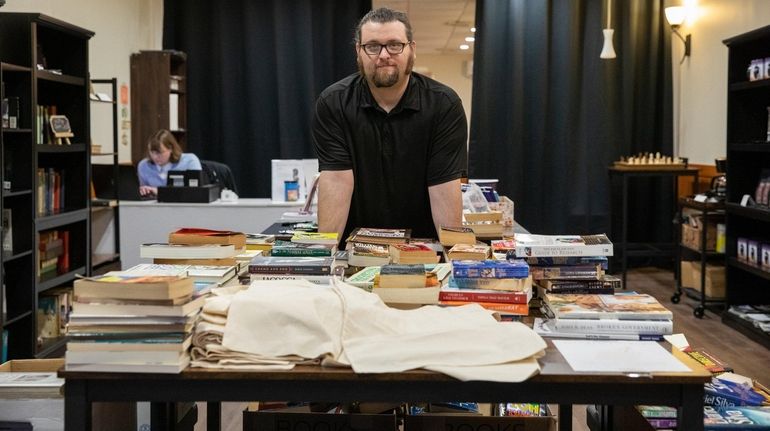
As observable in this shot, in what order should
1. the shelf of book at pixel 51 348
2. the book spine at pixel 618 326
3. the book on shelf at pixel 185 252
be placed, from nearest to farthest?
1. the book spine at pixel 618 326
2. the book on shelf at pixel 185 252
3. the shelf of book at pixel 51 348

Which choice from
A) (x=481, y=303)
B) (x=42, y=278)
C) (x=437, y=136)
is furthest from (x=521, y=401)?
(x=42, y=278)

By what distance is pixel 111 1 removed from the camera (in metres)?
7.33

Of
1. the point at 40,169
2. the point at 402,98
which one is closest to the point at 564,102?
the point at 40,169

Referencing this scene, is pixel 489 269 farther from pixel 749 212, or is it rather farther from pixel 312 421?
pixel 749 212

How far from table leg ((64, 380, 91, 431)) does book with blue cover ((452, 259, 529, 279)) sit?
842 mm

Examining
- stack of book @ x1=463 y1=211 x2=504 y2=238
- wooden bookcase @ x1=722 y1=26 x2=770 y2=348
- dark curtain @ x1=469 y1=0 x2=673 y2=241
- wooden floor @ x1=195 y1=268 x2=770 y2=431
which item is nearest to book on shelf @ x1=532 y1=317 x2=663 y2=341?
stack of book @ x1=463 y1=211 x2=504 y2=238

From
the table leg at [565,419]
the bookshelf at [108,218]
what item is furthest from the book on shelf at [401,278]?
the bookshelf at [108,218]

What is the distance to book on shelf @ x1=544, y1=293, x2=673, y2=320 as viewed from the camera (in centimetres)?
181

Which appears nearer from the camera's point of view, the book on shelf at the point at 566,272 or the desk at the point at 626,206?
the book on shelf at the point at 566,272

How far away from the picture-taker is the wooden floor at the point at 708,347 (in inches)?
144

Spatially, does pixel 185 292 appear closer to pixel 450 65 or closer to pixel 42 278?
pixel 42 278

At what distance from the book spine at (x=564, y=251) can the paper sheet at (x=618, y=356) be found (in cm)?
32

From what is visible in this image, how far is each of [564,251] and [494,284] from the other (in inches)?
9.3

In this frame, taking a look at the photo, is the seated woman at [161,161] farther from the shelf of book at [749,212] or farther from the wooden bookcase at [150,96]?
the shelf of book at [749,212]
